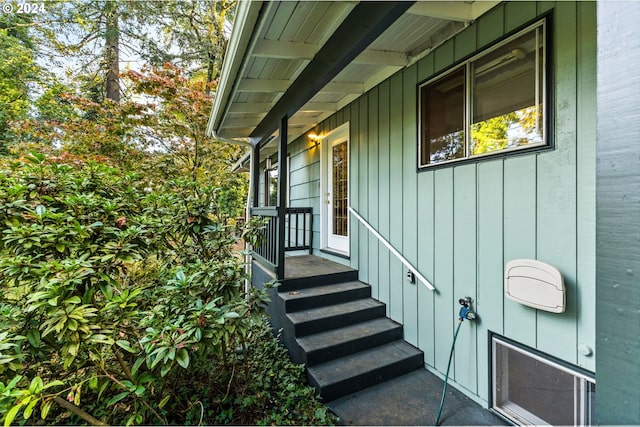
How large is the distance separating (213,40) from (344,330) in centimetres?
1139

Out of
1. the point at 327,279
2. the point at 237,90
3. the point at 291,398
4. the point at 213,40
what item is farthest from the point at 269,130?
the point at 213,40

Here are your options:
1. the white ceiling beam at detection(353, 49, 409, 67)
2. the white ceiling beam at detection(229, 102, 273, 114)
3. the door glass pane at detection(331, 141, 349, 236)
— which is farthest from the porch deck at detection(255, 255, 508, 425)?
the white ceiling beam at detection(353, 49, 409, 67)

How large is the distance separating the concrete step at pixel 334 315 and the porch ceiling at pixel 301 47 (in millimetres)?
2294

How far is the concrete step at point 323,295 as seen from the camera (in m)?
3.14

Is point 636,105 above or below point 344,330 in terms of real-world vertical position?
above

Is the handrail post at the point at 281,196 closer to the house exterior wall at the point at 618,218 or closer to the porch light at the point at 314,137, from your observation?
the porch light at the point at 314,137

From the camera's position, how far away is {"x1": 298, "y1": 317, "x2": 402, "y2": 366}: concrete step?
2.67 metres

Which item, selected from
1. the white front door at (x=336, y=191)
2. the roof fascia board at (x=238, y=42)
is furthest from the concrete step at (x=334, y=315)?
the roof fascia board at (x=238, y=42)

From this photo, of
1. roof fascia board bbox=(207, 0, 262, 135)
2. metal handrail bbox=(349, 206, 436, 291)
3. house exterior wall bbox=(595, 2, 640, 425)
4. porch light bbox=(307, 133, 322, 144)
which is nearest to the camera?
house exterior wall bbox=(595, 2, 640, 425)

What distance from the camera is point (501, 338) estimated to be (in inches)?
87.7

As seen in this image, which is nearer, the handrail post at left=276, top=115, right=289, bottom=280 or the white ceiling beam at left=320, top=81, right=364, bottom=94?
the handrail post at left=276, top=115, right=289, bottom=280

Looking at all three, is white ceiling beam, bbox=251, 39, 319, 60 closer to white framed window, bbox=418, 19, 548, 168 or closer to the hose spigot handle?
white framed window, bbox=418, 19, 548, 168

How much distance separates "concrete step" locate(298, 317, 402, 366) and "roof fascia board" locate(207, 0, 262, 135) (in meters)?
2.75

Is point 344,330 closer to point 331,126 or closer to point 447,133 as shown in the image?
point 447,133
